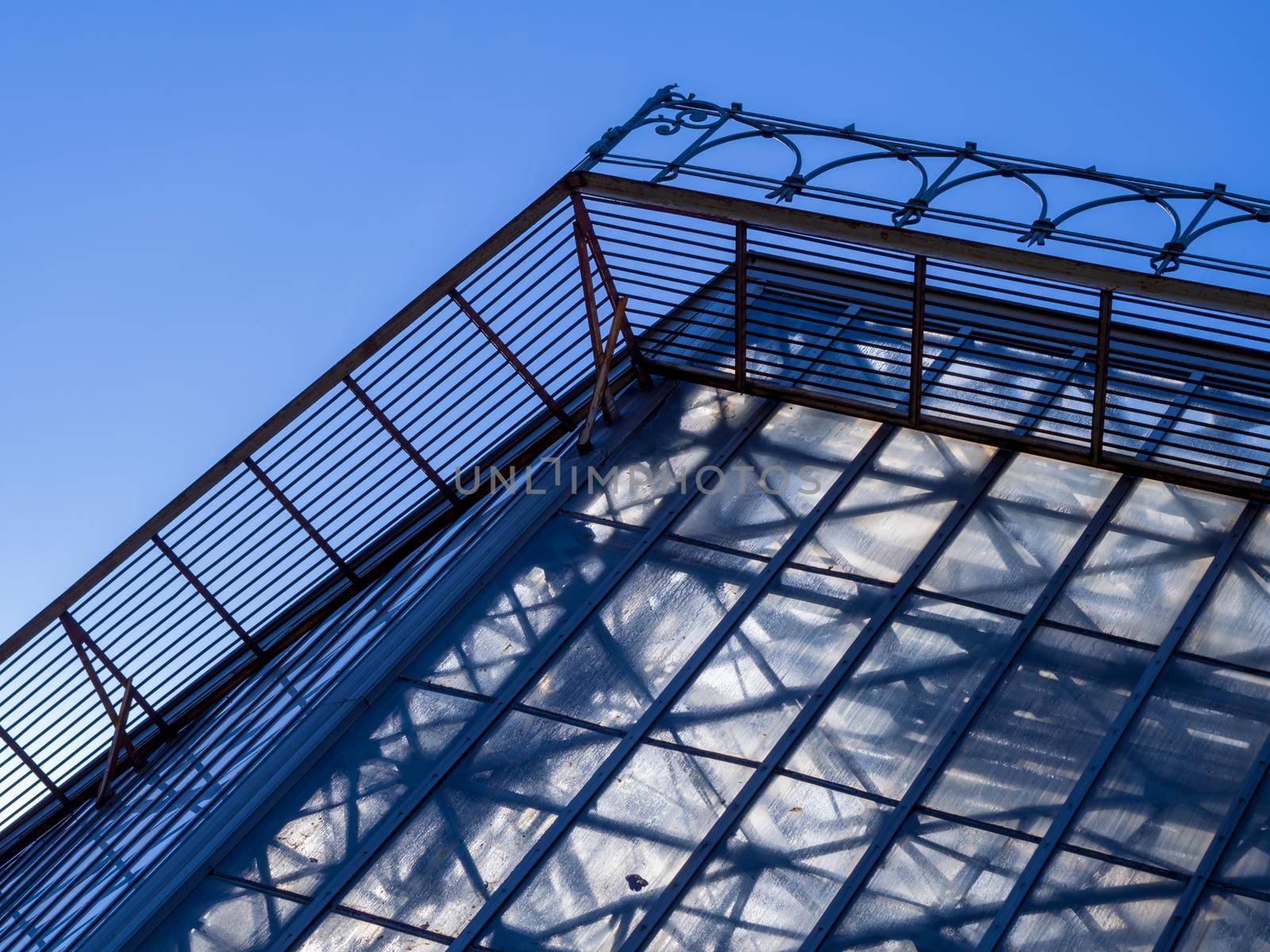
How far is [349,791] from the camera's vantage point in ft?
50.3

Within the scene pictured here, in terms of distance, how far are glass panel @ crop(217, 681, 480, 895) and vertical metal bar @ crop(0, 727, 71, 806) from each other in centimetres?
735

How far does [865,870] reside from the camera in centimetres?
1376

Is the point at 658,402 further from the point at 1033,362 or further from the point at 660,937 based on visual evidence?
the point at 660,937

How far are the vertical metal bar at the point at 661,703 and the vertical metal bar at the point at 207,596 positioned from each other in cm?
698

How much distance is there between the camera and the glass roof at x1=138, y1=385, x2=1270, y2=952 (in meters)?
13.6

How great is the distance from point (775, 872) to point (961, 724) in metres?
2.36

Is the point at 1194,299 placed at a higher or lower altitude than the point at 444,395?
higher

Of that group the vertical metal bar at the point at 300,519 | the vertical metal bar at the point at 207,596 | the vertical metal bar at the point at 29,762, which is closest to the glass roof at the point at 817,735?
the vertical metal bar at the point at 300,519

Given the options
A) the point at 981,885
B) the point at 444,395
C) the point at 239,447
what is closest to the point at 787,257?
the point at 444,395

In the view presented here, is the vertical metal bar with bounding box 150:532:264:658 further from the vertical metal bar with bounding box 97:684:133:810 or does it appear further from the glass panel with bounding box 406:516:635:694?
the glass panel with bounding box 406:516:635:694

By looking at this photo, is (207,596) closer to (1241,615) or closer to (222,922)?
(222,922)

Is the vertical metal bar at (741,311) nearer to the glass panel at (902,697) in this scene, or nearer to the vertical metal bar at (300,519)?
the glass panel at (902,697)

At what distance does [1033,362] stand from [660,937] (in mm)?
8421

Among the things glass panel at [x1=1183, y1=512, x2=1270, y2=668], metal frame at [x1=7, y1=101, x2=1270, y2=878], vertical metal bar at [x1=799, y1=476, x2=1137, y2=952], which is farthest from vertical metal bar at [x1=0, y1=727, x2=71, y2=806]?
glass panel at [x1=1183, y1=512, x2=1270, y2=668]
